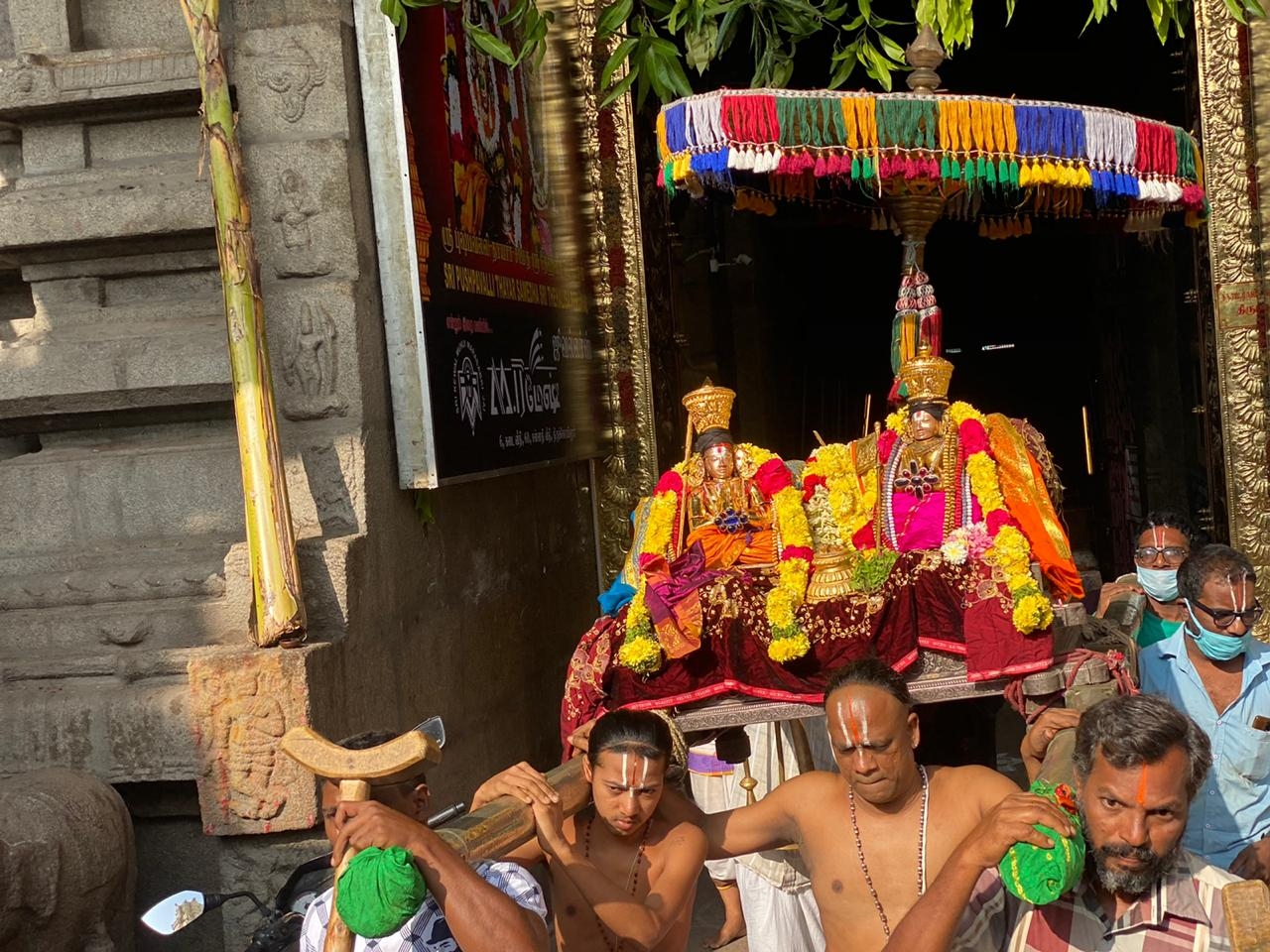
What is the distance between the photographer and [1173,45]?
425 inches

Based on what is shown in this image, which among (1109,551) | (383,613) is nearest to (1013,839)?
(383,613)

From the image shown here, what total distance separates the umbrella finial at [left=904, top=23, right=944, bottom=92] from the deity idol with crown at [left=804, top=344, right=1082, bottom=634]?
1178 millimetres

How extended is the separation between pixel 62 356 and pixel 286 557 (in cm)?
151

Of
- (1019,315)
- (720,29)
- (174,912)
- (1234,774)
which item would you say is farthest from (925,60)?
(1019,315)

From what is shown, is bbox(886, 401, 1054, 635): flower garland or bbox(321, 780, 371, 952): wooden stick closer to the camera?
bbox(321, 780, 371, 952): wooden stick

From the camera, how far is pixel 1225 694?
441 cm

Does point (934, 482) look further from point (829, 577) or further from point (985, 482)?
point (829, 577)

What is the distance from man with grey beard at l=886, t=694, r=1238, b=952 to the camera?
2803 mm

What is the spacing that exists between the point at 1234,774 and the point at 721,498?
2598 mm

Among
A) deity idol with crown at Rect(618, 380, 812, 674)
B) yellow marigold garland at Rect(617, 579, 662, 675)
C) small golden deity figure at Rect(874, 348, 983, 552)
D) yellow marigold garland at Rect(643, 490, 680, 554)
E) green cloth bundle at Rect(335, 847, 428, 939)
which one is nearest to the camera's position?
green cloth bundle at Rect(335, 847, 428, 939)

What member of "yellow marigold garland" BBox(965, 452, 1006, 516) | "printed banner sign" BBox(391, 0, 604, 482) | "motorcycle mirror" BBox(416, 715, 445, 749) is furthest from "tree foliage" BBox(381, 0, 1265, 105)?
"motorcycle mirror" BBox(416, 715, 445, 749)

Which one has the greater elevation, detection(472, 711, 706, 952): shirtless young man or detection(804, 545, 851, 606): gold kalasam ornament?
detection(804, 545, 851, 606): gold kalasam ornament

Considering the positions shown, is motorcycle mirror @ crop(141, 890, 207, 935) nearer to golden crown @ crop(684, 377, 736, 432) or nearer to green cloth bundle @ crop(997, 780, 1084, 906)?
green cloth bundle @ crop(997, 780, 1084, 906)

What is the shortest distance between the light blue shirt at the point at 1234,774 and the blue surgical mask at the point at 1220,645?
0.07 m
